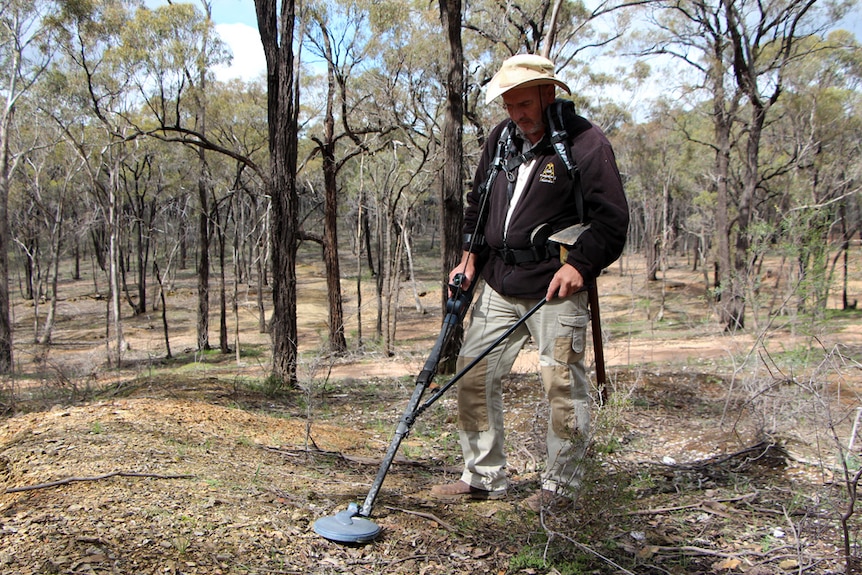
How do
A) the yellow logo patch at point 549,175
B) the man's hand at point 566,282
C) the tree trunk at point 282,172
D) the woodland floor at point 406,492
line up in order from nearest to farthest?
the woodland floor at point 406,492
the man's hand at point 566,282
the yellow logo patch at point 549,175
the tree trunk at point 282,172

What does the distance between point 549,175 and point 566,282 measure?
0.49 metres

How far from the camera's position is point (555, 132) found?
2.91 metres

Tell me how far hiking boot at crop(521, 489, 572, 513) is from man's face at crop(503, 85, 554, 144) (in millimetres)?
1562

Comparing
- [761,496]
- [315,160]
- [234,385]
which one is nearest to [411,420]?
[761,496]

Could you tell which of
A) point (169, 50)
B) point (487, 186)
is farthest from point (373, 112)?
→ point (487, 186)

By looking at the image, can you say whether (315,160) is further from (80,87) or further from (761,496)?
(761,496)

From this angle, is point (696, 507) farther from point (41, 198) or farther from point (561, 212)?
point (41, 198)

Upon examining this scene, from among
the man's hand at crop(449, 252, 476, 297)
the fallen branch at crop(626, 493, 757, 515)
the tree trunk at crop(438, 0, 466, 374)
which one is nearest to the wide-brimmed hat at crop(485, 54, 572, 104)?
the man's hand at crop(449, 252, 476, 297)

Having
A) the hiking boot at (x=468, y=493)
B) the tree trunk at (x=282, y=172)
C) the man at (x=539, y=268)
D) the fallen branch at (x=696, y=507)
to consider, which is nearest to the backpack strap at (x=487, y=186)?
the man at (x=539, y=268)

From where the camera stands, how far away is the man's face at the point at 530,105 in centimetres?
293

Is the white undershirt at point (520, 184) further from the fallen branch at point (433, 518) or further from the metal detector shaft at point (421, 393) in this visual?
the fallen branch at point (433, 518)

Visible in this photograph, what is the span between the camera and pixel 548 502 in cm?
263

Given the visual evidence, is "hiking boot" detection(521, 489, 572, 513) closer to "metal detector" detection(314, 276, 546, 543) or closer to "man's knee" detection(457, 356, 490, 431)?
"man's knee" detection(457, 356, 490, 431)

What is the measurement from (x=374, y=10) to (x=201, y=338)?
459 inches
